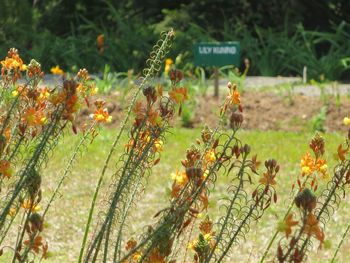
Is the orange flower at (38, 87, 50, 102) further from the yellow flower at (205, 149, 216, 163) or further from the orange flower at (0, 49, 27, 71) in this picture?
the yellow flower at (205, 149, 216, 163)

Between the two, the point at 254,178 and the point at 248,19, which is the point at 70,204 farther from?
the point at 248,19

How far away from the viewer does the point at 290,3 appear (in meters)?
19.0

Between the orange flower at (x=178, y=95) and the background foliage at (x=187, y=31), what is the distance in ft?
42.6

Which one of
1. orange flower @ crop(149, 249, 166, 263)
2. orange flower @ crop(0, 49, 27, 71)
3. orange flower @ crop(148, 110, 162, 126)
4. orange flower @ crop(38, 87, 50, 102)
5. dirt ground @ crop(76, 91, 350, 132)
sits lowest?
dirt ground @ crop(76, 91, 350, 132)

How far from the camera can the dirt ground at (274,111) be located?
1050cm

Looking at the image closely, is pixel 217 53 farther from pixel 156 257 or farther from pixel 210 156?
pixel 156 257

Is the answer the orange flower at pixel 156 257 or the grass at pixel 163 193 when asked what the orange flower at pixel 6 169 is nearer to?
the orange flower at pixel 156 257

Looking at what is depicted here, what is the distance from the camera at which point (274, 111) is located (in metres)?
10.9

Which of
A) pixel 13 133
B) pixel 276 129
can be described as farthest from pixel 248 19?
pixel 13 133

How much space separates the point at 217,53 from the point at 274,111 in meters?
0.89

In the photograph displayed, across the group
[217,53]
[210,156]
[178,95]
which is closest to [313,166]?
[210,156]

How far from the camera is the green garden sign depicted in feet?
36.0

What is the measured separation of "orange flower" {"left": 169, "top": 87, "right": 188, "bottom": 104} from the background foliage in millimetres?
12994

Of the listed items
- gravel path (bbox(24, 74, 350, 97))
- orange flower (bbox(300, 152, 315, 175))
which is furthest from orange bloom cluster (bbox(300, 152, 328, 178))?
gravel path (bbox(24, 74, 350, 97))
